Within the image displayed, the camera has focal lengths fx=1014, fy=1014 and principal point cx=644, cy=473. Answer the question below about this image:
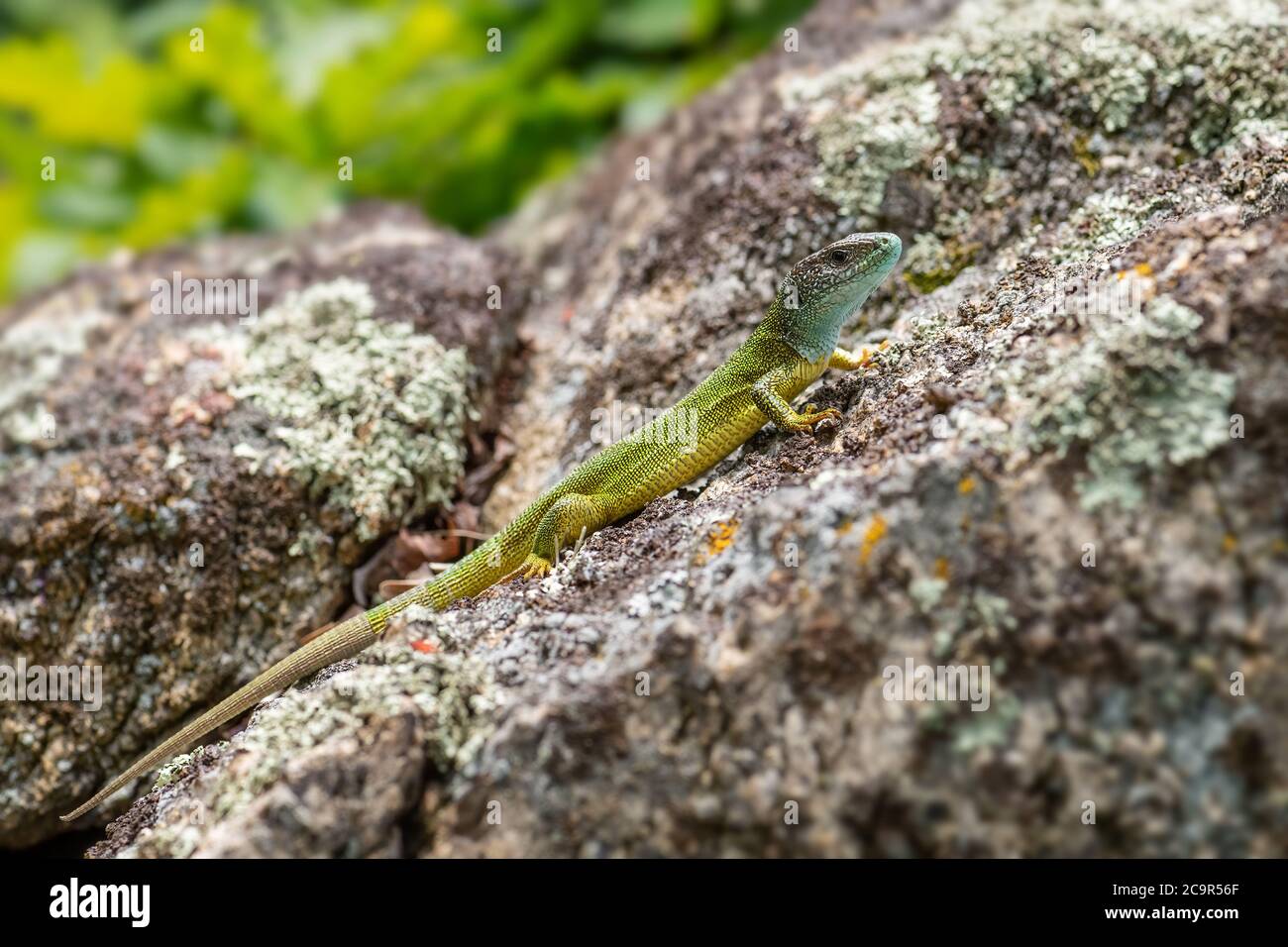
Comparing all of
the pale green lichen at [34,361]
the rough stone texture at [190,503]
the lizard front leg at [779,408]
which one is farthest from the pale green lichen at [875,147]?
the pale green lichen at [34,361]

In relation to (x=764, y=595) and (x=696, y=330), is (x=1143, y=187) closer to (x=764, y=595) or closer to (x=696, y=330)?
(x=696, y=330)

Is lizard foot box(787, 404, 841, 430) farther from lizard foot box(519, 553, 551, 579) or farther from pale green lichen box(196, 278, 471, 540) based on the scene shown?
pale green lichen box(196, 278, 471, 540)

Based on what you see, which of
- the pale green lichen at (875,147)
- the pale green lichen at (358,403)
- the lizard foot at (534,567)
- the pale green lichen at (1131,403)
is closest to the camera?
the pale green lichen at (1131,403)

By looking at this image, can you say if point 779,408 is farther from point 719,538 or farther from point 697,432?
point 719,538

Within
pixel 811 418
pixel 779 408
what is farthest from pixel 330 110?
pixel 811 418

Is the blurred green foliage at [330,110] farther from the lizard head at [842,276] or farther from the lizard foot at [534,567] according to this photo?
the lizard foot at [534,567]

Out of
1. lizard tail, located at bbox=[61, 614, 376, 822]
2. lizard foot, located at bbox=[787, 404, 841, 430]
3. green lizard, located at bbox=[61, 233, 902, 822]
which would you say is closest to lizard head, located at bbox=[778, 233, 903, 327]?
green lizard, located at bbox=[61, 233, 902, 822]
